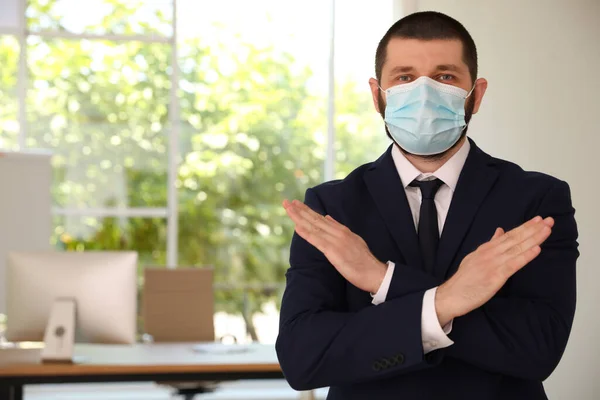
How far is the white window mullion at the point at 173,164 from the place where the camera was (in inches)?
275

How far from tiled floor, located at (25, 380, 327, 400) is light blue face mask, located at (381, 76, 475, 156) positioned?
202 inches

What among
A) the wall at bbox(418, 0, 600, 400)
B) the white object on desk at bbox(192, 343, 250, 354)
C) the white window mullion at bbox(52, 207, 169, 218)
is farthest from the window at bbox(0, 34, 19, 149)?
the wall at bbox(418, 0, 600, 400)

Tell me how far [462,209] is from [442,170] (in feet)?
0.39

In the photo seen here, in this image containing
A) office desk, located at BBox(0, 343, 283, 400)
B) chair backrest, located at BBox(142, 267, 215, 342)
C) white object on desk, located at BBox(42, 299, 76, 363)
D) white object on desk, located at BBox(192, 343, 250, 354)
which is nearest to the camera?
white object on desk, located at BBox(42, 299, 76, 363)

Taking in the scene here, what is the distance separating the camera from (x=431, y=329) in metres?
1.43

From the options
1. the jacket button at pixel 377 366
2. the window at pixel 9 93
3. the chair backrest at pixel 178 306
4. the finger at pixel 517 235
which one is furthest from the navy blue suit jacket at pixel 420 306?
the window at pixel 9 93

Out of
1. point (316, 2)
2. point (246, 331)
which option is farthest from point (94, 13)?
point (246, 331)

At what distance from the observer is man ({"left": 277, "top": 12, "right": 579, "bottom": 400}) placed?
1.43m

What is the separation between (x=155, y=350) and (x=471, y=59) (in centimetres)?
326

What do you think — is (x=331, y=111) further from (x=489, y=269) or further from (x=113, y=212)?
(x=489, y=269)

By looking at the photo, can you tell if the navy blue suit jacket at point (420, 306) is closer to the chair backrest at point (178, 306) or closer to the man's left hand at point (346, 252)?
the man's left hand at point (346, 252)

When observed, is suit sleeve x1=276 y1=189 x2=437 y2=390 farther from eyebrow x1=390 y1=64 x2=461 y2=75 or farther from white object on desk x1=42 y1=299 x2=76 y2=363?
white object on desk x1=42 y1=299 x2=76 y2=363

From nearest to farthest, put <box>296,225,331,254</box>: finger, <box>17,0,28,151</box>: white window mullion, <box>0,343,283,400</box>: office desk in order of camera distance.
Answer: <box>296,225,331,254</box>: finger
<box>0,343,283,400</box>: office desk
<box>17,0,28,151</box>: white window mullion

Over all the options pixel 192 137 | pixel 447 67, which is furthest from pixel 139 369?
pixel 192 137
